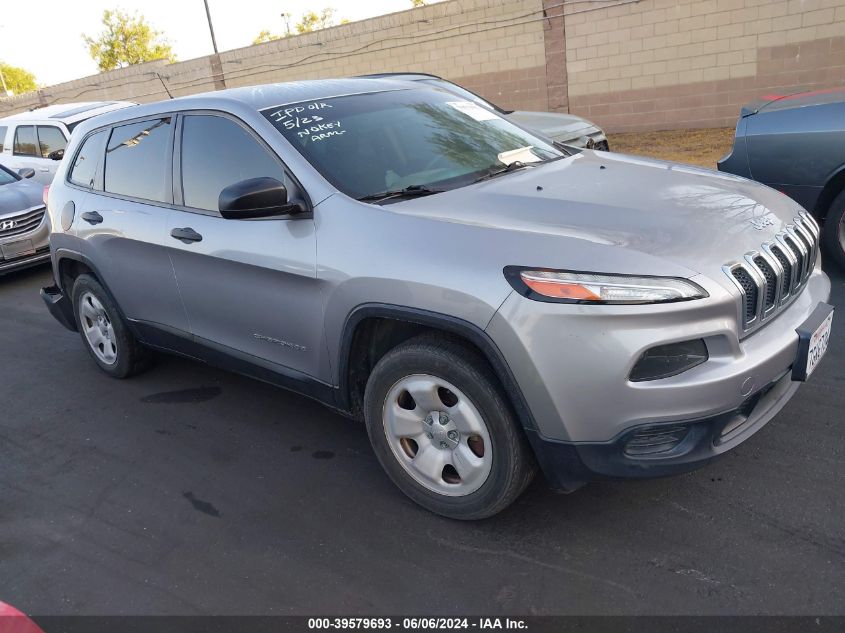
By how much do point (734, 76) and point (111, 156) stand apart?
12404 millimetres

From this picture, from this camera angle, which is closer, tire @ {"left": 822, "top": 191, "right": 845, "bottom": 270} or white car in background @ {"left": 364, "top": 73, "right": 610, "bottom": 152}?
tire @ {"left": 822, "top": 191, "right": 845, "bottom": 270}

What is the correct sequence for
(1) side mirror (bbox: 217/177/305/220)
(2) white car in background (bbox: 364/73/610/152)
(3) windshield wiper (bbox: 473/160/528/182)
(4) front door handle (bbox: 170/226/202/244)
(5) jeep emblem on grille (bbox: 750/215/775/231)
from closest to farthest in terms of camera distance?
1. (5) jeep emblem on grille (bbox: 750/215/775/231)
2. (1) side mirror (bbox: 217/177/305/220)
3. (3) windshield wiper (bbox: 473/160/528/182)
4. (4) front door handle (bbox: 170/226/202/244)
5. (2) white car in background (bbox: 364/73/610/152)

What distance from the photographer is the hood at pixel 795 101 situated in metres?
5.54

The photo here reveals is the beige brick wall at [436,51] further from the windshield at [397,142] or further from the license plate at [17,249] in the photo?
the windshield at [397,142]

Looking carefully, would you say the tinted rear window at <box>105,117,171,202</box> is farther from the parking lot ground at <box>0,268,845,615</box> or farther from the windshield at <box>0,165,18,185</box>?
the windshield at <box>0,165,18,185</box>

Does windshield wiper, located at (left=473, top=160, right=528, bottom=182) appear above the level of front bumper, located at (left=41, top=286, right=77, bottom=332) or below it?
above

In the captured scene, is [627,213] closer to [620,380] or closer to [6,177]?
[620,380]

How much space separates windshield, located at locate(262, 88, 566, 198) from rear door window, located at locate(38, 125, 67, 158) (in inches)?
327

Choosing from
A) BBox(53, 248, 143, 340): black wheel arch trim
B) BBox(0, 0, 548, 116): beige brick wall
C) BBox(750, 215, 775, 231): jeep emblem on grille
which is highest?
BBox(0, 0, 548, 116): beige brick wall

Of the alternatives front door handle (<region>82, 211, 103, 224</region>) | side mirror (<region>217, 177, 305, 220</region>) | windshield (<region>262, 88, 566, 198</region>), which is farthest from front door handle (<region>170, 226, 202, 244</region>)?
front door handle (<region>82, 211, 103, 224</region>)

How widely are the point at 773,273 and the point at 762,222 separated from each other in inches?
12.6

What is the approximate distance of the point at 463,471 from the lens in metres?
2.99

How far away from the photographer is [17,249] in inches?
335

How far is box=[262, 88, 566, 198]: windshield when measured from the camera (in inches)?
134
